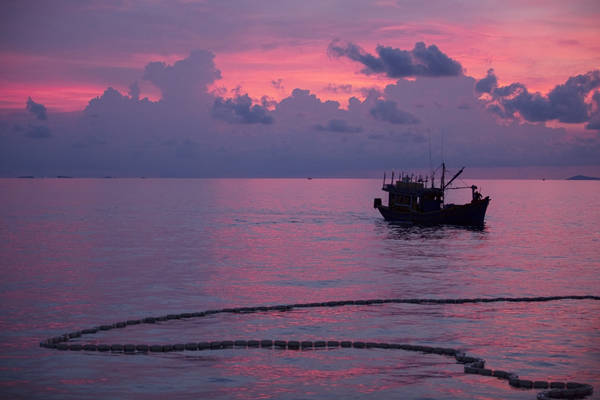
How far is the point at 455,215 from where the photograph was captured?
91250 millimetres

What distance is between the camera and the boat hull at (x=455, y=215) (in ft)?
295

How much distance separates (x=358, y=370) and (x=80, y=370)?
8270 mm

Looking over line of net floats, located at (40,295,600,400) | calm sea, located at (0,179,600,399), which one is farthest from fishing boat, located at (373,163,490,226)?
line of net floats, located at (40,295,600,400)

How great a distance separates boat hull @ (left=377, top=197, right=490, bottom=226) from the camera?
3536 inches

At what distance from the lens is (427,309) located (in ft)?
103

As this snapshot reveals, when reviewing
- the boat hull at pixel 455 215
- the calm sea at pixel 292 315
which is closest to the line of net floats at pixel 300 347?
the calm sea at pixel 292 315

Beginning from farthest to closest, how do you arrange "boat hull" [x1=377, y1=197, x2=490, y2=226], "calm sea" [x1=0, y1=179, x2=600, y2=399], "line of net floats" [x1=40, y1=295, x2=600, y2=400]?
"boat hull" [x1=377, y1=197, x2=490, y2=226] < "calm sea" [x1=0, y1=179, x2=600, y2=399] < "line of net floats" [x1=40, y1=295, x2=600, y2=400]

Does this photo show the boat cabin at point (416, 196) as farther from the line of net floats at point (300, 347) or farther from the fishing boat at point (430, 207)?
the line of net floats at point (300, 347)

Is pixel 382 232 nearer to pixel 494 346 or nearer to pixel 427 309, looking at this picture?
pixel 427 309

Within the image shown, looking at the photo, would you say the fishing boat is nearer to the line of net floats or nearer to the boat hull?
the boat hull

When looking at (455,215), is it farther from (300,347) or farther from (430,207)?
(300,347)

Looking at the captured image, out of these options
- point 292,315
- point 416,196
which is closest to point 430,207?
point 416,196

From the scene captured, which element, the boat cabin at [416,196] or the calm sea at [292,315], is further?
the boat cabin at [416,196]

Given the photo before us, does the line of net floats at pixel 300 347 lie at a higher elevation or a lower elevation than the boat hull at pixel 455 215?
lower
